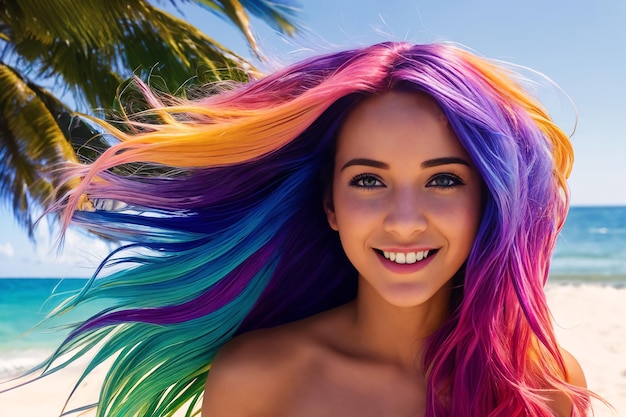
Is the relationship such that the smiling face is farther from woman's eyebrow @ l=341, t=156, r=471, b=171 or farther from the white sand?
the white sand

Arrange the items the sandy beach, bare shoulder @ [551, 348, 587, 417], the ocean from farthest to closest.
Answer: the ocean
the sandy beach
bare shoulder @ [551, 348, 587, 417]

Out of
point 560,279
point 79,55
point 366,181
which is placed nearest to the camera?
point 366,181

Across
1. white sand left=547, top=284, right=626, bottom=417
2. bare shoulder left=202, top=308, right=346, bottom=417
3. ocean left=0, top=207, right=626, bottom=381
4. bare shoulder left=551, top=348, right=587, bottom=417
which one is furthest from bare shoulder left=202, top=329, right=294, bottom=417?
ocean left=0, top=207, right=626, bottom=381

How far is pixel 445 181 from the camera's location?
2018 mm

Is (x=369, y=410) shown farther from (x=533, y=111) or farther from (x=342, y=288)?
(x=533, y=111)

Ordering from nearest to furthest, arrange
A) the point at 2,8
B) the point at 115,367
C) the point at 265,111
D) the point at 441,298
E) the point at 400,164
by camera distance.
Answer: the point at 400,164
the point at 265,111
the point at 441,298
the point at 115,367
the point at 2,8

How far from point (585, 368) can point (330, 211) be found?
850 centimetres

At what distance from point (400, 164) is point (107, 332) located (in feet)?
3.61

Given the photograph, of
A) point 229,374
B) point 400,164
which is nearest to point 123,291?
point 229,374

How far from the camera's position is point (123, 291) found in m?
2.32

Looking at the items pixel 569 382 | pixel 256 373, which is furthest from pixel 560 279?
pixel 256 373

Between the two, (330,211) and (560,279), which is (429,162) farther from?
(560,279)

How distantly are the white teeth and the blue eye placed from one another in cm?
19

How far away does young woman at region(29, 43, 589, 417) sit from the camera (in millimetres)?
2008
